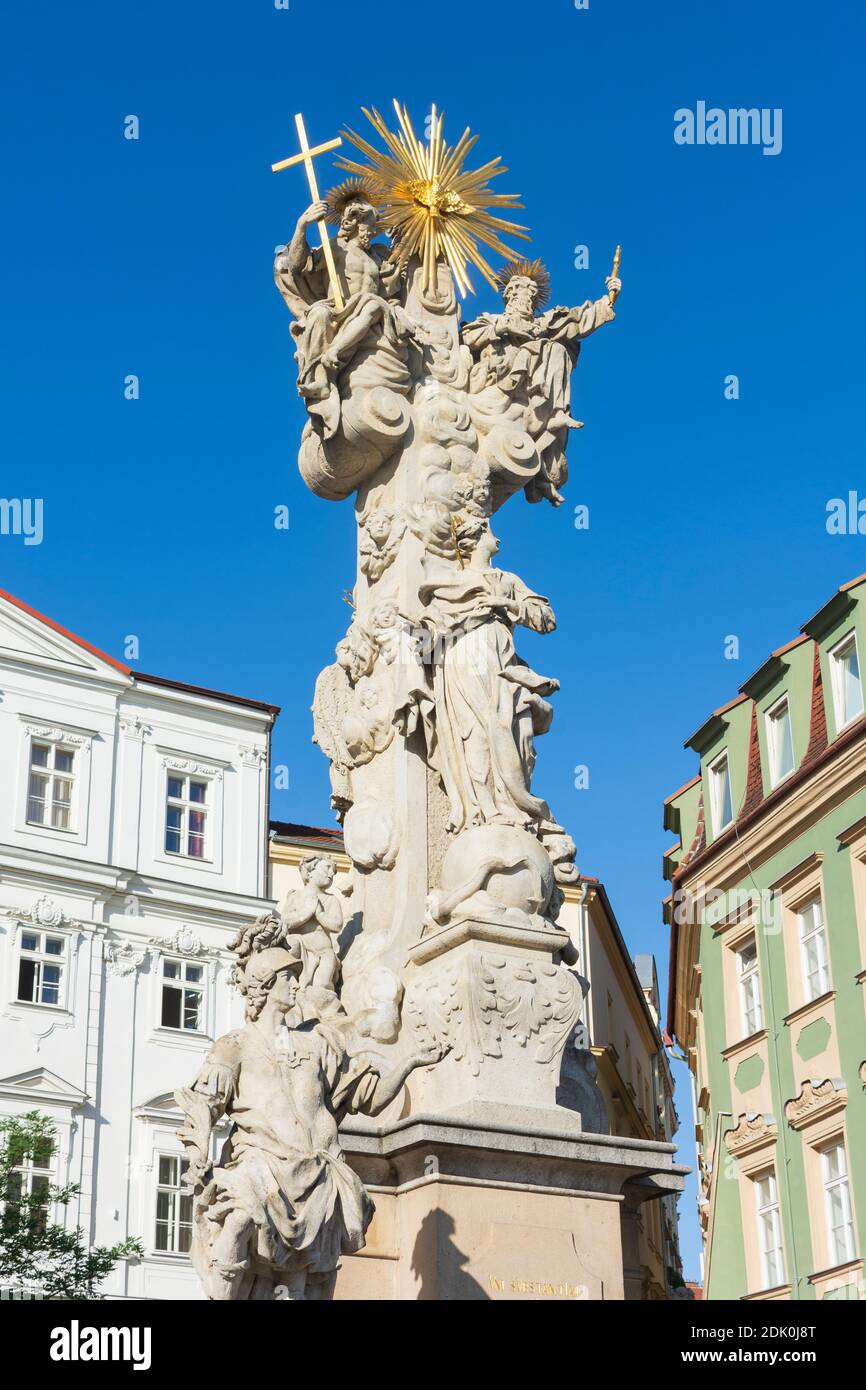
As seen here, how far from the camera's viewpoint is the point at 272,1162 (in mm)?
6551

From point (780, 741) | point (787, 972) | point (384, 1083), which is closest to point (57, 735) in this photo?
point (780, 741)

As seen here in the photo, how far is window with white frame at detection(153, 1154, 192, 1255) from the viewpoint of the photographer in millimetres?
27608

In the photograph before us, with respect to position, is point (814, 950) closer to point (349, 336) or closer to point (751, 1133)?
point (751, 1133)

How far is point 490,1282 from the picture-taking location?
761 centimetres

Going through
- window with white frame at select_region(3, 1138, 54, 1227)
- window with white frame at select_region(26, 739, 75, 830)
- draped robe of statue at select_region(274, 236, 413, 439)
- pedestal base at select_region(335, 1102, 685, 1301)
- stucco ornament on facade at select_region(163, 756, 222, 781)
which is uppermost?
stucco ornament on facade at select_region(163, 756, 222, 781)

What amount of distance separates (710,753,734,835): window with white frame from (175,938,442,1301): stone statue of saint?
22132 mm

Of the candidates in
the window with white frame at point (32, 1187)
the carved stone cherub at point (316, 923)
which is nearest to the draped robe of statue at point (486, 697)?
the carved stone cherub at point (316, 923)

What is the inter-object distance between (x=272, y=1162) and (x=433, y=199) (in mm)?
6555

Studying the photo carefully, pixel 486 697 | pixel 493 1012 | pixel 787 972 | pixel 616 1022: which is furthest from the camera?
pixel 616 1022

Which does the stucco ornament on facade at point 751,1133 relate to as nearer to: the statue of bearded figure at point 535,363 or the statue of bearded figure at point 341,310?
the statue of bearded figure at point 535,363

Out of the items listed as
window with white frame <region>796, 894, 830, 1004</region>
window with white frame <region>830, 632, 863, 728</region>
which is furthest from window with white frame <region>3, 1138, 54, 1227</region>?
window with white frame <region>830, 632, 863, 728</region>

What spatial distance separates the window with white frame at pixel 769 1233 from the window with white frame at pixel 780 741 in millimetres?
5933

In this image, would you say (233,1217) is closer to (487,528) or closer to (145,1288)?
(487,528)

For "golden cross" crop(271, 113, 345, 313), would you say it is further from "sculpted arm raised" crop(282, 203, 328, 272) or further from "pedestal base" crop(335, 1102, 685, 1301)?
"pedestal base" crop(335, 1102, 685, 1301)
